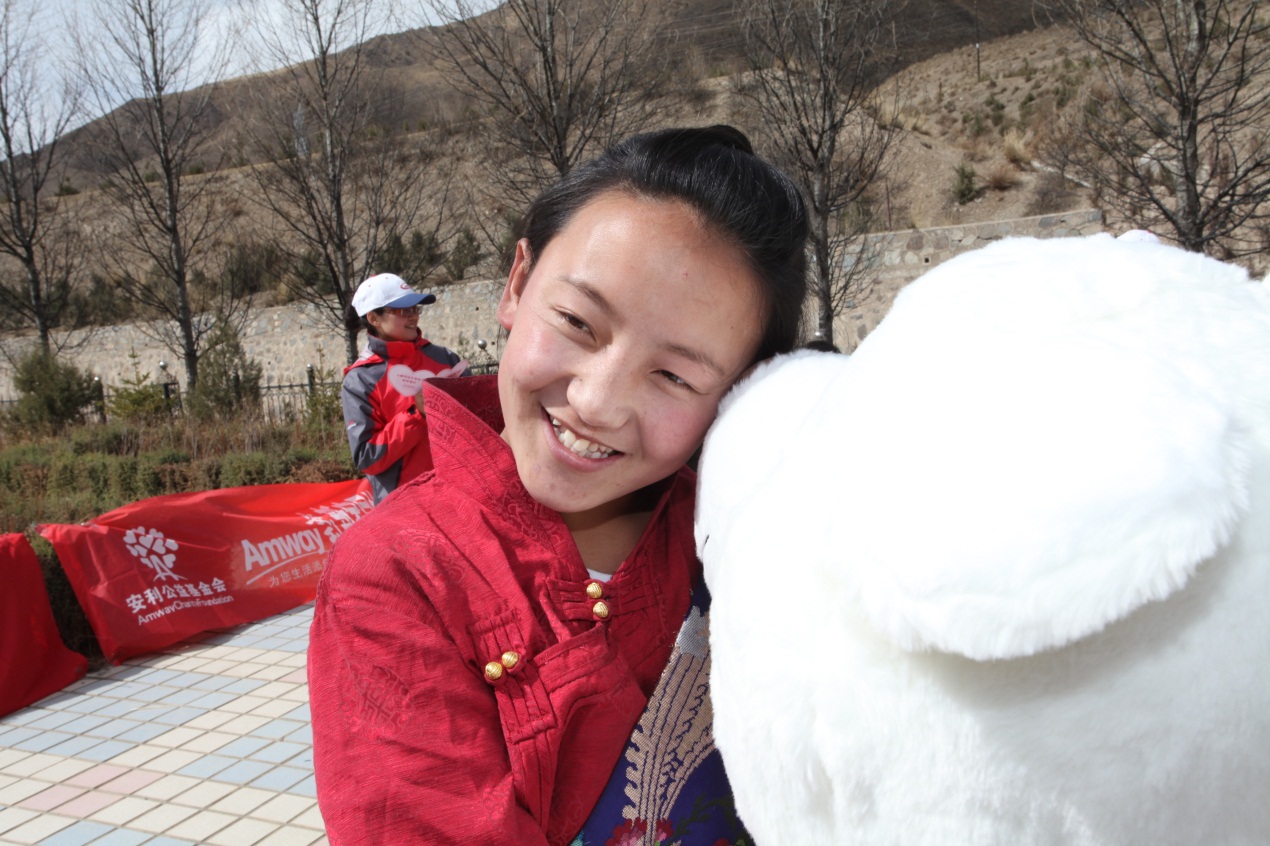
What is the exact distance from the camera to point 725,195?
1.08 meters

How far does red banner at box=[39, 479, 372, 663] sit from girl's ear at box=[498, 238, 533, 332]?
12.6 ft

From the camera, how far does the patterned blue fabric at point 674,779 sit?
3.32 ft

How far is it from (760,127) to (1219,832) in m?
10.1

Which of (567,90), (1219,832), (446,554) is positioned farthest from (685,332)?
(567,90)

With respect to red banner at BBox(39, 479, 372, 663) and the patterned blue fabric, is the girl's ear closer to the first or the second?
the patterned blue fabric

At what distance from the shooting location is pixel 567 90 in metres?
8.76

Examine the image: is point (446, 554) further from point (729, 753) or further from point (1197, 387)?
point (1197, 387)

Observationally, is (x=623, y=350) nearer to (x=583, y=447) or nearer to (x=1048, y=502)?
(x=583, y=447)

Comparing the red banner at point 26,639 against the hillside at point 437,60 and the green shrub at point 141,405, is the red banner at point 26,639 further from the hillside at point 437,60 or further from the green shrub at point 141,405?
the green shrub at point 141,405

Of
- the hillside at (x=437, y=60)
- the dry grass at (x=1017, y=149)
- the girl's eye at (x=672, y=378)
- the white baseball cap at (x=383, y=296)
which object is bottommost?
the dry grass at (x=1017, y=149)

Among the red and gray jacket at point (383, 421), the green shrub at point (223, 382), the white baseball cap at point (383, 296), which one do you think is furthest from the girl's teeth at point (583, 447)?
the green shrub at point (223, 382)

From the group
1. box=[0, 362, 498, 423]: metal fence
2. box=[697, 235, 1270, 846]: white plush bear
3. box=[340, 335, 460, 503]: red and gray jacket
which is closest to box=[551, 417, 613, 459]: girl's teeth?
box=[697, 235, 1270, 846]: white plush bear

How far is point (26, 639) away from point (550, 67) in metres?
6.20

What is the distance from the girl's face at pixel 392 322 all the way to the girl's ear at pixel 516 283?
411 centimetres
